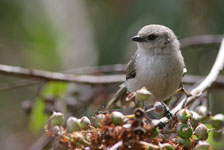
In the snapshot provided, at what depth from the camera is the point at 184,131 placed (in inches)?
84.0

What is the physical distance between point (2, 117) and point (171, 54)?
14.3 ft

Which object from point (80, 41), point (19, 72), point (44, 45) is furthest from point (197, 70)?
point (19, 72)

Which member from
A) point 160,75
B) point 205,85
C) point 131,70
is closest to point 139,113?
point 205,85

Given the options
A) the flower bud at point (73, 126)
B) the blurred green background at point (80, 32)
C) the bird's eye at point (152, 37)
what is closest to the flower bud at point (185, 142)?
the flower bud at point (73, 126)

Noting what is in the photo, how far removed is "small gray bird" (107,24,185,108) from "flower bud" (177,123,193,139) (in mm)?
1510

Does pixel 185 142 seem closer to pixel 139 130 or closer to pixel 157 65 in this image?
pixel 139 130

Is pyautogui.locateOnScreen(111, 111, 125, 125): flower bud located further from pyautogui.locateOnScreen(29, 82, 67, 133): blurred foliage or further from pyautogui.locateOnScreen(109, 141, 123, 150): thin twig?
pyautogui.locateOnScreen(29, 82, 67, 133): blurred foliage

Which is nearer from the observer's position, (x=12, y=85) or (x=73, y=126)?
(x=73, y=126)

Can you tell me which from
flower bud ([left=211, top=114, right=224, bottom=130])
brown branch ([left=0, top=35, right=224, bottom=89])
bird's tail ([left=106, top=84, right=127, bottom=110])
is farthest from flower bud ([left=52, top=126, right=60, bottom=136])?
bird's tail ([left=106, top=84, right=127, bottom=110])

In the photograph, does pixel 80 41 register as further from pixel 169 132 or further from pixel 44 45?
pixel 169 132

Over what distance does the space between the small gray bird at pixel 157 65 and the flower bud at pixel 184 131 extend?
1.51m

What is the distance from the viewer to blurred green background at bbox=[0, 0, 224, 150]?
5.48 meters

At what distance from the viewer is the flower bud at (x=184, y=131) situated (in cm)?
213

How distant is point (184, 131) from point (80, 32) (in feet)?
16.6
